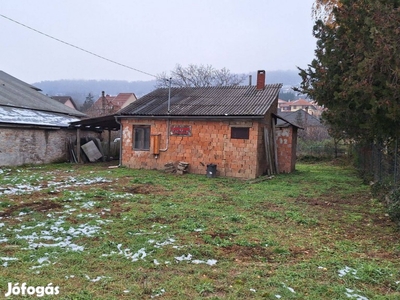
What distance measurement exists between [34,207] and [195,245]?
4.11m

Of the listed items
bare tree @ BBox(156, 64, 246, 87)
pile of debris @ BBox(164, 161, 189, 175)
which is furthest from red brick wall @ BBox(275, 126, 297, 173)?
bare tree @ BBox(156, 64, 246, 87)

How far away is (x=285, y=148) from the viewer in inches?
655

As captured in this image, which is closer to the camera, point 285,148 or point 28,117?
point 285,148

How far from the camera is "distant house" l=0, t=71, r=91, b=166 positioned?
50.8ft

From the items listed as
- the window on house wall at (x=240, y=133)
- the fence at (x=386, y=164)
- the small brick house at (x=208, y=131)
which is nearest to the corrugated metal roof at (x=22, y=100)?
the small brick house at (x=208, y=131)

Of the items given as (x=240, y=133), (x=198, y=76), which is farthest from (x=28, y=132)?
(x=198, y=76)

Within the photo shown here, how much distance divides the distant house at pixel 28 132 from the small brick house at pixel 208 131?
4190 millimetres

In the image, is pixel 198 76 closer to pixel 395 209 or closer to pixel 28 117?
pixel 28 117

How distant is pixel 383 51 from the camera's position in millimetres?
6188

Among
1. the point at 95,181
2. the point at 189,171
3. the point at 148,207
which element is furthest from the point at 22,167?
the point at 148,207

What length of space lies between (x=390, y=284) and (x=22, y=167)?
15785 mm

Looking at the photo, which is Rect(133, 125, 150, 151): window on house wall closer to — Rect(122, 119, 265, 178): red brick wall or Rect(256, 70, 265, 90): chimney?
Rect(122, 119, 265, 178): red brick wall
